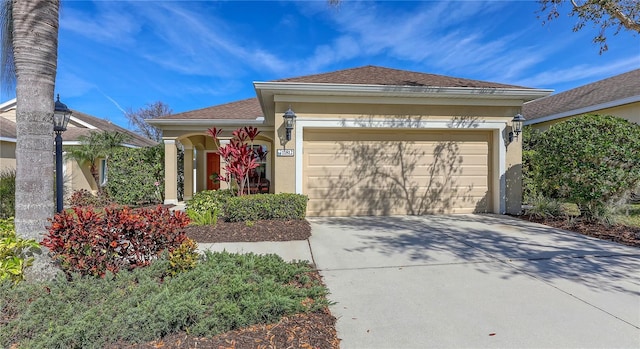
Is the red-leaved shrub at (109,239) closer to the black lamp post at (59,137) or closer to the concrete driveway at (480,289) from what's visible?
the concrete driveway at (480,289)

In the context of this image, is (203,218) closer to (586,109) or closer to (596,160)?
(596,160)

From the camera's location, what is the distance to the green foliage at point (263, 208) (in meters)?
6.25

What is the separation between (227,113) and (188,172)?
2869 millimetres

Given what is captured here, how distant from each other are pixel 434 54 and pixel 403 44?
4.75ft

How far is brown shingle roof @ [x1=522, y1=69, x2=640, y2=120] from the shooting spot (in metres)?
10.3

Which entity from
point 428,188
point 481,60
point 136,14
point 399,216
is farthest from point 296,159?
point 481,60

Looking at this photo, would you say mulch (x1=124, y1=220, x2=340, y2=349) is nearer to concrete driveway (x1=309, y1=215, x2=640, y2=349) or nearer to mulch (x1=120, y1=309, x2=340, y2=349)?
mulch (x1=120, y1=309, x2=340, y2=349)

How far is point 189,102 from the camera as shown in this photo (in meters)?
21.5

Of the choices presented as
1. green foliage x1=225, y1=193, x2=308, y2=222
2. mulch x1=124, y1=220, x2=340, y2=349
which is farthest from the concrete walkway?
green foliage x1=225, y1=193, x2=308, y2=222

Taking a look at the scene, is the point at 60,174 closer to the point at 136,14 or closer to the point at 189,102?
the point at 136,14

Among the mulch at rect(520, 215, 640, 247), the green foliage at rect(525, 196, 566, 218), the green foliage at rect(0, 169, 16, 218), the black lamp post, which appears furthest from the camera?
the green foliage at rect(0, 169, 16, 218)

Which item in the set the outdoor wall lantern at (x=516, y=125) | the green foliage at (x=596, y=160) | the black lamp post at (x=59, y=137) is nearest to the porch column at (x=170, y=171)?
the black lamp post at (x=59, y=137)

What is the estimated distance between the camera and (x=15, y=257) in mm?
2949

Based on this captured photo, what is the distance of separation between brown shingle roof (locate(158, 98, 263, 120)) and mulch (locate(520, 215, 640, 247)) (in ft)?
31.6
